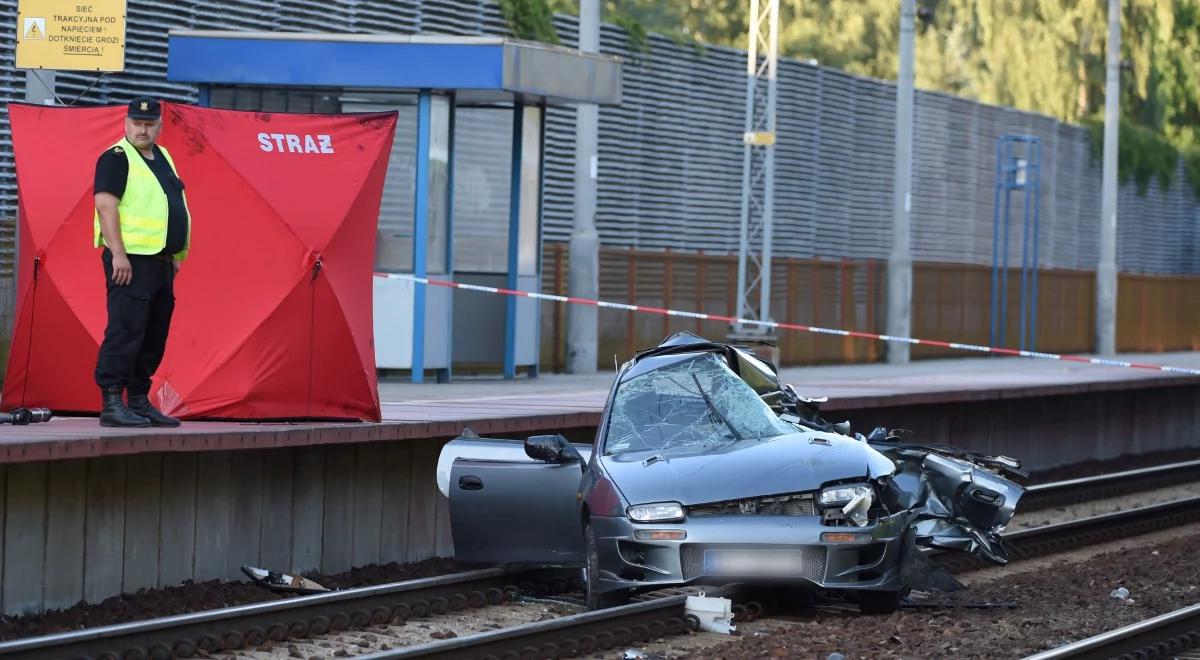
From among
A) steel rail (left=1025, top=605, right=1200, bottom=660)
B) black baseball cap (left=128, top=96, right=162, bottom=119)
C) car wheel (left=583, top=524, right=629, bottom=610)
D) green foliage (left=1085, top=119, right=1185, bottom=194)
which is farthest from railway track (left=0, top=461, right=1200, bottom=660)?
green foliage (left=1085, top=119, right=1185, bottom=194)

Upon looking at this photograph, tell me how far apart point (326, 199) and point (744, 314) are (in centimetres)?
1704

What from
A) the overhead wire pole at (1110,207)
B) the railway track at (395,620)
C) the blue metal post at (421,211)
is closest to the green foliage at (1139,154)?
the overhead wire pole at (1110,207)

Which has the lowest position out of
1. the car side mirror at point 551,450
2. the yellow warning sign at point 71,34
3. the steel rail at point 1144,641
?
the steel rail at point 1144,641

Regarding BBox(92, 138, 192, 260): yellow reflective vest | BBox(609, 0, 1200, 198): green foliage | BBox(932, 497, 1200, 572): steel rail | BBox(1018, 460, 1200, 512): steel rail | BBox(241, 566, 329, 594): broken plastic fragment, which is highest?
BBox(609, 0, 1200, 198): green foliage

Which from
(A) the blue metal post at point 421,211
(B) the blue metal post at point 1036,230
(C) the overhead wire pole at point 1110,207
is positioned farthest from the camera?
(C) the overhead wire pole at point 1110,207

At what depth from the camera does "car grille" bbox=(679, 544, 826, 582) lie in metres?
10.3

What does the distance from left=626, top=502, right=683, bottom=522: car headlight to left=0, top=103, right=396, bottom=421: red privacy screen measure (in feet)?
9.31

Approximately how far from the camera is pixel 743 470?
10617 mm

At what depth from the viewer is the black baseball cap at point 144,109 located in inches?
440

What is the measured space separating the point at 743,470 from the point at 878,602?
1.15m

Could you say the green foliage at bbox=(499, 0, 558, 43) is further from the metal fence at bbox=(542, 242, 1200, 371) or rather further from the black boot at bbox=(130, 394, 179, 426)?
the black boot at bbox=(130, 394, 179, 426)

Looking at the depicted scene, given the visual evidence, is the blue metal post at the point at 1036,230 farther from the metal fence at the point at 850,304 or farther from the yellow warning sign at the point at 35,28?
the yellow warning sign at the point at 35,28

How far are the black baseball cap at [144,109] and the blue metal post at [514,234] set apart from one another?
440 inches

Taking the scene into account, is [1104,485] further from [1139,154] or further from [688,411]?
[1139,154]
